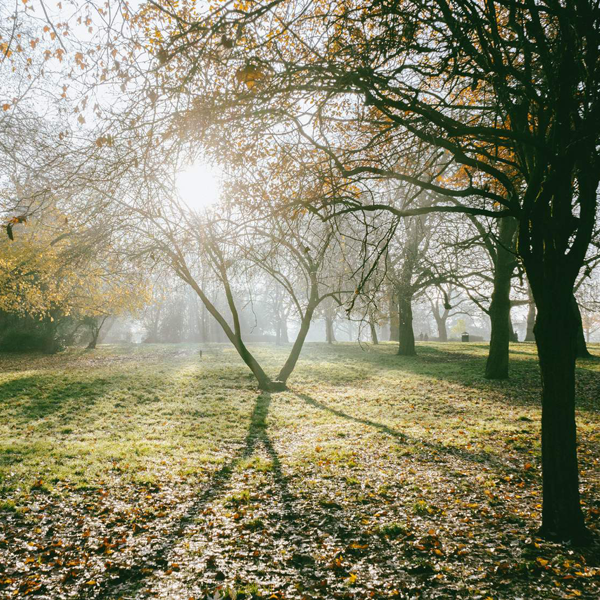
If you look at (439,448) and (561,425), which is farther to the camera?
(439,448)

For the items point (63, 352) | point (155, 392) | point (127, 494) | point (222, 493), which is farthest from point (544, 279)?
point (63, 352)

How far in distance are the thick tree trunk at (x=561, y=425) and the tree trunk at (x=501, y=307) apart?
402 inches

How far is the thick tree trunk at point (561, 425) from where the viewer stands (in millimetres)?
4133

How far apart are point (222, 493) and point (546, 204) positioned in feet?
17.6

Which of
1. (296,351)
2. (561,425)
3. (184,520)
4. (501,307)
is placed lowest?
(184,520)

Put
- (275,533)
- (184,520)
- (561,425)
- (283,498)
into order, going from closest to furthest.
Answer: (561,425) < (275,533) < (184,520) < (283,498)

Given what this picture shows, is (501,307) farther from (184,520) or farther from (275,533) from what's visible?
(184,520)

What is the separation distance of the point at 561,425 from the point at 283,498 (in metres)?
3.49

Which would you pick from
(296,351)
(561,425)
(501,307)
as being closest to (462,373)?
(501,307)

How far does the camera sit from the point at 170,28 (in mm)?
3863

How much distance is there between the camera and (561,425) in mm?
4152

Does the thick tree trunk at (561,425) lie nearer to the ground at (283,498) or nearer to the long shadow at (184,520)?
the ground at (283,498)

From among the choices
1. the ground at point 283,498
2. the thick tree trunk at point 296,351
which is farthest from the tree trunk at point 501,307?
the thick tree trunk at point 296,351

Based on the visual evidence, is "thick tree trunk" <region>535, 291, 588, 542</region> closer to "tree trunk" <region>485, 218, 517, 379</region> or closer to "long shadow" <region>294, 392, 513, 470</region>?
"long shadow" <region>294, 392, 513, 470</region>
